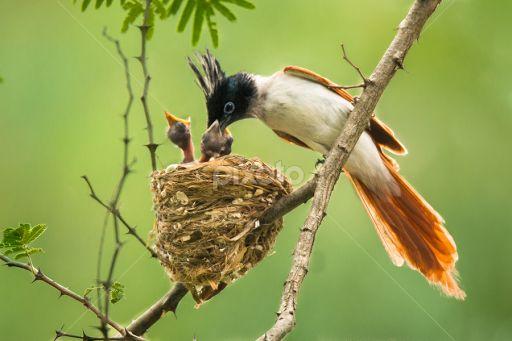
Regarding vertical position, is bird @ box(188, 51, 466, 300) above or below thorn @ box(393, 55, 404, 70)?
below

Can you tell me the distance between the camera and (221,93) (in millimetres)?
4578

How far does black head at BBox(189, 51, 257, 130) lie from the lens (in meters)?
4.57

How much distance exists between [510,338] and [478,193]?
1.42 metres

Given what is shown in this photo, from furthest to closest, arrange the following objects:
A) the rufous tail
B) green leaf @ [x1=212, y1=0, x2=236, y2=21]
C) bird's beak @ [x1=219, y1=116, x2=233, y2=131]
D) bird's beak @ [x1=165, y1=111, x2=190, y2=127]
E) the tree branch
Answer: bird's beak @ [x1=165, y1=111, x2=190, y2=127], bird's beak @ [x1=219, y1=116, x2=233, y2=131], the rufous tail, green leaf @ [x1=212, y1=0, x2=236, y2=21], the tree branch

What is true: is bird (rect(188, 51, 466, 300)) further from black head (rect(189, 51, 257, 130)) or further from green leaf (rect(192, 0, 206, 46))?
green leaf (rect(192, 0, 206, 46))

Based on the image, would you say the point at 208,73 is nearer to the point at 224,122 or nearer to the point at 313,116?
the point at 224,122

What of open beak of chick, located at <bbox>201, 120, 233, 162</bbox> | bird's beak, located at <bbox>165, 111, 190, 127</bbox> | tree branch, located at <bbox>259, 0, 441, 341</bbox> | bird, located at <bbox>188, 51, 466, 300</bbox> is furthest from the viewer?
bird's beak, located at <bbox>165, 111, 190, 127</bbox>

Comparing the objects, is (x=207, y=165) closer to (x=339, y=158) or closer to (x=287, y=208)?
(x=287, y=208)

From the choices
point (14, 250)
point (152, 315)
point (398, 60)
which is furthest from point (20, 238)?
point (398, 60)

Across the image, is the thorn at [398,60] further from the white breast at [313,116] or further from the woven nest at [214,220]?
the white breast at [313,116]

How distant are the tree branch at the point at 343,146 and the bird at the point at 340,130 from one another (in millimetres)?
916

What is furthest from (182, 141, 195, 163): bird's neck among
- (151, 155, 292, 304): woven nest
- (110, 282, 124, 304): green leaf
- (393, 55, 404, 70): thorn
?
(393, 55, 404, 70): thorn

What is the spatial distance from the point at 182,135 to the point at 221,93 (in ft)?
1.27

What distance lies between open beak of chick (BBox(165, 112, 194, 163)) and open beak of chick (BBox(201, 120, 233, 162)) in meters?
0.23
